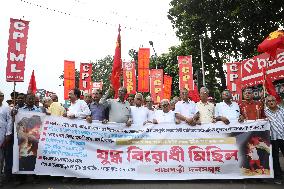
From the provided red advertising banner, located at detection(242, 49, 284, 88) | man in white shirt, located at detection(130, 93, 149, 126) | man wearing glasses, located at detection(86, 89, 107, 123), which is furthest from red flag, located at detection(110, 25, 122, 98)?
red advertising banner, located at detection(242, 49, 284, 88)

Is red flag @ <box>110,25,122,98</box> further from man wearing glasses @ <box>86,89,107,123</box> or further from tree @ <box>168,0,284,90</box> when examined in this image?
tree @ <box>168,0,284,90</box>

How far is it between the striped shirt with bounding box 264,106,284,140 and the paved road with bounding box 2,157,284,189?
102cm

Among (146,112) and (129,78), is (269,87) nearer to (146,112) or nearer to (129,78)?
(146,112)

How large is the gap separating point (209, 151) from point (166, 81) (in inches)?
737

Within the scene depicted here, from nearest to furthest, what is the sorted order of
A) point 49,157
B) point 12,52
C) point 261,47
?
point 49,157 < point 12,52 < point 261,47

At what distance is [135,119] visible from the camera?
823 centimetres

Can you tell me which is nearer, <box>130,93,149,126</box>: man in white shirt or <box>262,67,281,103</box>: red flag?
<box>130,93,149,126</box>: man in white shirt

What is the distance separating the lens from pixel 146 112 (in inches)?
328

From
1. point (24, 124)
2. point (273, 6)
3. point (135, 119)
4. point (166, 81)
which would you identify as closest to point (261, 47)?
point (135, 119)

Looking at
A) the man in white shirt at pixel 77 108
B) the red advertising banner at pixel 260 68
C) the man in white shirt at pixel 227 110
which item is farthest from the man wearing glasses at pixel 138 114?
the red advertising banner at pixel 260 68

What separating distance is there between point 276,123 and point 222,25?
18474 millimetres

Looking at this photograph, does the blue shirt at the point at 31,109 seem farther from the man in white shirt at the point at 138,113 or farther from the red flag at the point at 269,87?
the red flag at the point at 269,87

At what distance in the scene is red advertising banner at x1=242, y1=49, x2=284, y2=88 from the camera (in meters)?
12.4

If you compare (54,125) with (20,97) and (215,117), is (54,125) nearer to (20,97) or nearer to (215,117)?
(20,97)
